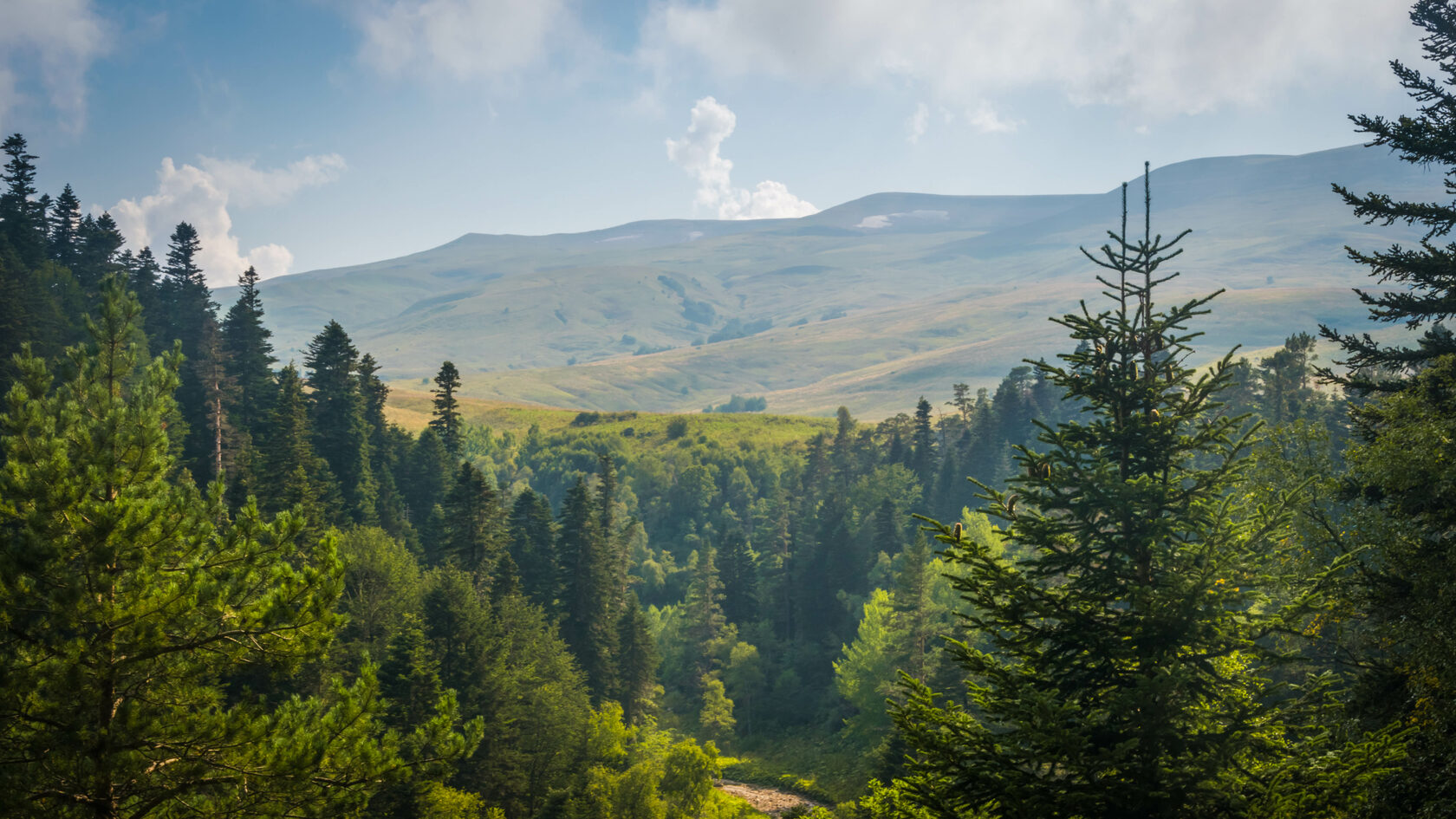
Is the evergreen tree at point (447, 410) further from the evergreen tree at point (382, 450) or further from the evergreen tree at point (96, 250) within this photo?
the evergreen tree at point (96, 250)

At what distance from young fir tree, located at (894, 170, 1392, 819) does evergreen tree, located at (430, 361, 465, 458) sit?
72743 mm

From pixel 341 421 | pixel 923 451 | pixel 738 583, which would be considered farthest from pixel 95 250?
pixel 923 451

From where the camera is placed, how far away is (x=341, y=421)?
7212 cm

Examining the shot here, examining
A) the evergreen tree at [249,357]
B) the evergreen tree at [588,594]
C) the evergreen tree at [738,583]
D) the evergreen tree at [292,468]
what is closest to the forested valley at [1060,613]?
the evergreen tree at [292,468]

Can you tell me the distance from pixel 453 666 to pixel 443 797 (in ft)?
33.7

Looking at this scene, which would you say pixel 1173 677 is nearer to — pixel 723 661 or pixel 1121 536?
pixel 1121 536

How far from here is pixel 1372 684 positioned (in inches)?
576

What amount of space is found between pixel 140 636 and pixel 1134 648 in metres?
16.2

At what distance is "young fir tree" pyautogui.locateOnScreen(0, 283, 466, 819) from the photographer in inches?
522

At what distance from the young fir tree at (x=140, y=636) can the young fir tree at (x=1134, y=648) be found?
1077 cm

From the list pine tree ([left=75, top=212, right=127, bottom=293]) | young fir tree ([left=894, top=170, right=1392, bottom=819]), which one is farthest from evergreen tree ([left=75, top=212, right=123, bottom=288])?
young fir tree ([left=894, top=170, right=1392, bottom=819])

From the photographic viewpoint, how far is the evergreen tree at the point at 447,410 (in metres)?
81.4

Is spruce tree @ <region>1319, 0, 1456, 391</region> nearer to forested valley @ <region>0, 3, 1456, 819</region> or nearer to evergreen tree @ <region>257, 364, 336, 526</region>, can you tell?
forested valley @ <region>0, 3, 1456, 819</region>

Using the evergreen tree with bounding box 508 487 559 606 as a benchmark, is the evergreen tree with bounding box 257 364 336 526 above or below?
above
